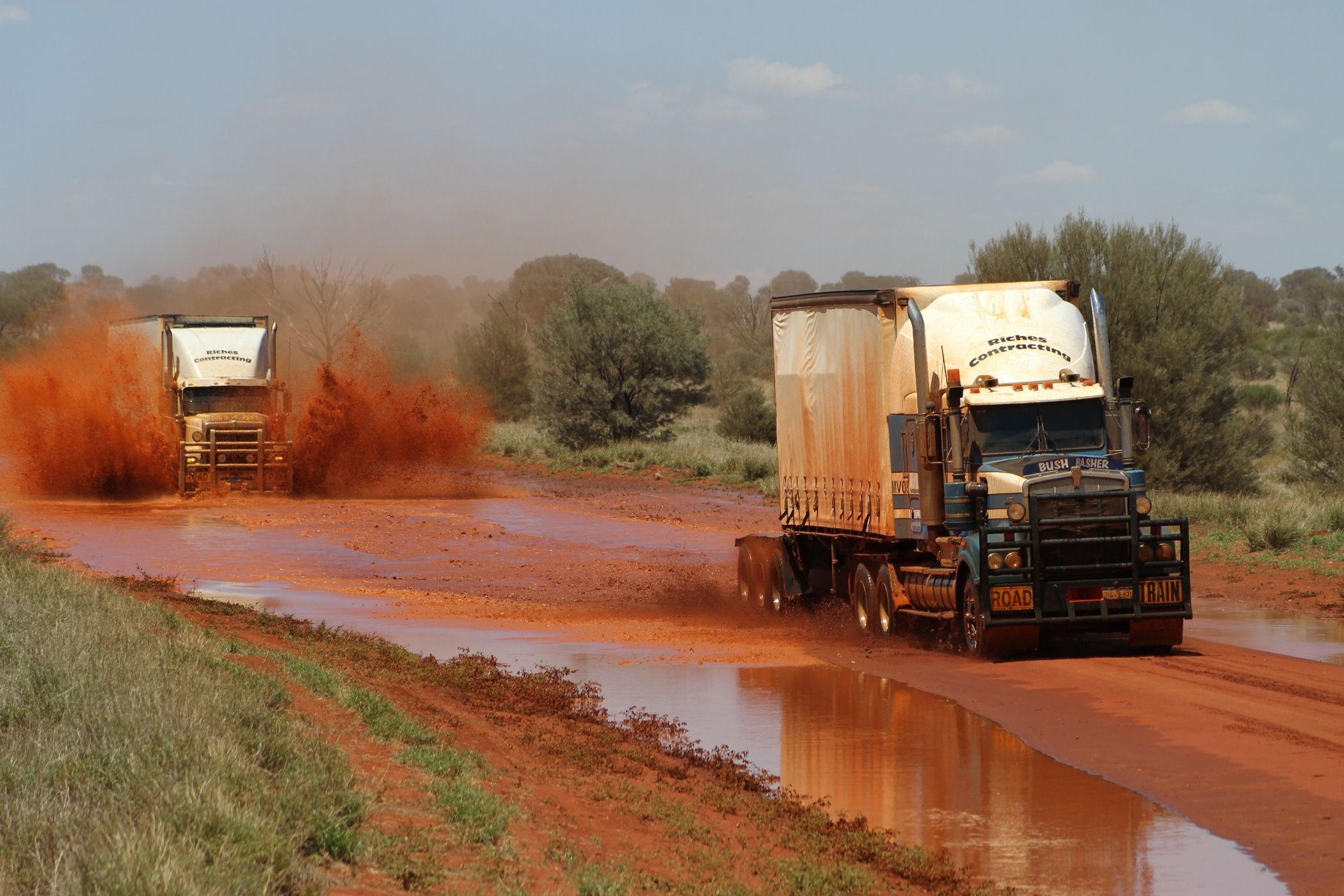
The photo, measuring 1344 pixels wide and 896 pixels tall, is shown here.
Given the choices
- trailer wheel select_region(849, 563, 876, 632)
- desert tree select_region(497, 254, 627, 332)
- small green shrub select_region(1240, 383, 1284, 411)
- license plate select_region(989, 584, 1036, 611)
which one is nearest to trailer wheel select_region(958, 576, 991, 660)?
license plate select_region(989, 584, 1036, 611)

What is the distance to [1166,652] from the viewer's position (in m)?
15.0

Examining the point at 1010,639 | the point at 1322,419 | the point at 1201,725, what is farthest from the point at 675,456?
the point at 1201,725

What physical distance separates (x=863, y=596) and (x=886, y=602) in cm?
87

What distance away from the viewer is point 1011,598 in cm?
1433

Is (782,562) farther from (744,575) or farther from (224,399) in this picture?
(224,399)

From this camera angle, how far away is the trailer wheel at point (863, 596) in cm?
1755

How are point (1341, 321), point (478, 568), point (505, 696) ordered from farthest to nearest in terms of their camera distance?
point (1341, 321) < point (478, 568) < point (505, 696)

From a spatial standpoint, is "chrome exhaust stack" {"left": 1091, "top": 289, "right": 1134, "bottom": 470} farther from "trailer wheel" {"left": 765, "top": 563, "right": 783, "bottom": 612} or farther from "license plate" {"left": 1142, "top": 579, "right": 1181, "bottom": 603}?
"trailer wheel" {"left": 765, "top": 563, "right": 783, "bottom": 612}

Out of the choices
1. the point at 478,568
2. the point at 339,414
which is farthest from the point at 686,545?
the point at 339,414

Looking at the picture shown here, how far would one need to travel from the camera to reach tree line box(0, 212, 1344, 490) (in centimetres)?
3344

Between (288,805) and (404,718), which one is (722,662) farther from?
(288,805)

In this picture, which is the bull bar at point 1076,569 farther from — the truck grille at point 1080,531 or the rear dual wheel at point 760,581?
the rear dual wheel at point 760,581

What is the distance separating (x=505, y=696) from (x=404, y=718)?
7.41ft

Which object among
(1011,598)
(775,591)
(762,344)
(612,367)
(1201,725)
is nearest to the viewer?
(1201,725)
